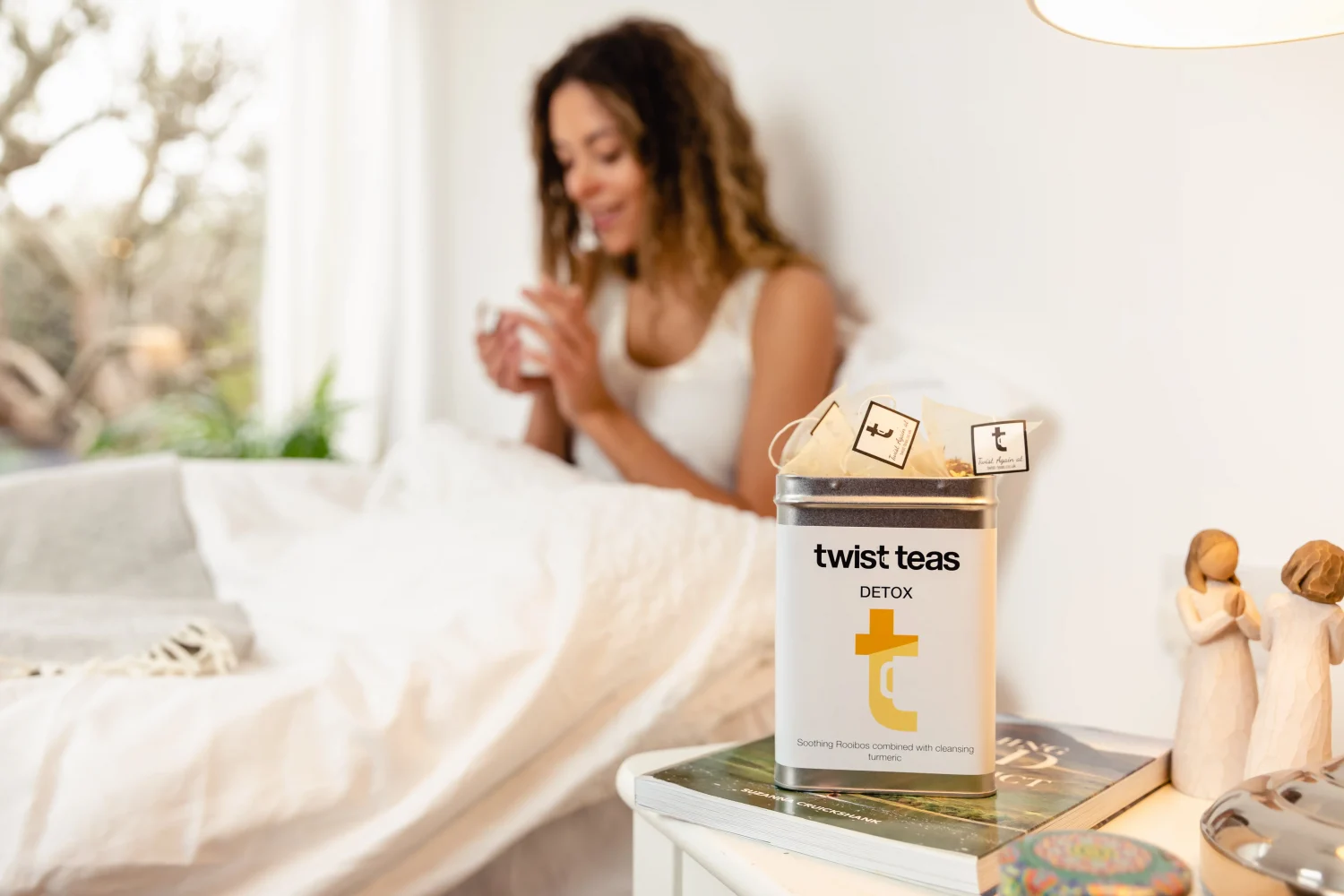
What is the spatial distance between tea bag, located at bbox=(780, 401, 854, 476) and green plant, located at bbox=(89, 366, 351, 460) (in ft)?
6.65

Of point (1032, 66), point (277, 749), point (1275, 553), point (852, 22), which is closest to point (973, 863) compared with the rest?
point (1275, 553)

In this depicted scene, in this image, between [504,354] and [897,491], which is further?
[504,354]

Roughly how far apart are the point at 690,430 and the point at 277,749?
0.76m

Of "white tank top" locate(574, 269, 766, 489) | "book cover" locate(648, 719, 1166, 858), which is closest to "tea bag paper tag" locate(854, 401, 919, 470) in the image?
"book cover" locate(648, 719, 1166, 858)

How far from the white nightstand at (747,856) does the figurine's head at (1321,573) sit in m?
0.15

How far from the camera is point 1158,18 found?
25.8 inches

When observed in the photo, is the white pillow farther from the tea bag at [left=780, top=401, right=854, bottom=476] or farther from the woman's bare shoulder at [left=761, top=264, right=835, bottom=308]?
the tea bag at [left=780, top=401, right=854, bottom=476]

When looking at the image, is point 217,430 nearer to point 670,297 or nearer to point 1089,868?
point 670,297

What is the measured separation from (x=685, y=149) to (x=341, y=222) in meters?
1.58

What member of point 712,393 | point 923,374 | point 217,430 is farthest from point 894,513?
point 217,430

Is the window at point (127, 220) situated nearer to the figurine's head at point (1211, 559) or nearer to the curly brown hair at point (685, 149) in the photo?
the curly brown hair at point (685, 149)

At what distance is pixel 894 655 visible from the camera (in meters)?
0.59

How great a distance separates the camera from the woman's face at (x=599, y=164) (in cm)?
150

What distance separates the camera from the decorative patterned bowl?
0.40m
